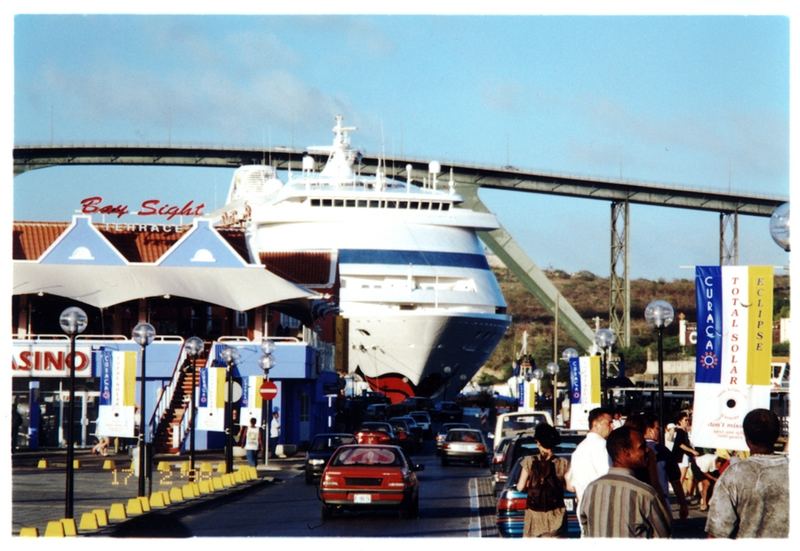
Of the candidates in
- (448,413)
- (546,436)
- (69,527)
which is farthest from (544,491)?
(448,413)

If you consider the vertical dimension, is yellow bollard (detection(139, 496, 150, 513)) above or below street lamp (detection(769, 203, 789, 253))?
below

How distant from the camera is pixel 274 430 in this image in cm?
4494

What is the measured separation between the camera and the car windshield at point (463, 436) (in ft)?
137

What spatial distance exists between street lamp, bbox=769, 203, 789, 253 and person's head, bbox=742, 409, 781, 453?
3.49 m

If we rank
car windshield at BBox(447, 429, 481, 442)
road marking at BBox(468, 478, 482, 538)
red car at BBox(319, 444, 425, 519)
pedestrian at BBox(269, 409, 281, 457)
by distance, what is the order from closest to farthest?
road marking at BBox(468, 478, 482, 538) → red car at BBox(319, 444, 425, 519) → car windshield at BBox(447, 429, 481, 442) → pedestrian at BBox(269, 409, 281, 457)

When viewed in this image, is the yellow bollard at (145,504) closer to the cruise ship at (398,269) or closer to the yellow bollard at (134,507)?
the yellow bollard at (134,507)

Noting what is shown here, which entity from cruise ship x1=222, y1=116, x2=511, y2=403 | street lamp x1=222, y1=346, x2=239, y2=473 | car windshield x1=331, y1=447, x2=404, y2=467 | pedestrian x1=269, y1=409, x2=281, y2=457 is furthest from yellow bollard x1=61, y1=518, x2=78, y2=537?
cruise ship x1=222, y1=116, x2=511, y2=403

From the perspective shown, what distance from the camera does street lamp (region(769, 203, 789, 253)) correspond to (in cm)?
1192

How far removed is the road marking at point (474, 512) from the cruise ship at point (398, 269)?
47.2 meters

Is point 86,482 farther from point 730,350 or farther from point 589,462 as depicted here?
point 589,462

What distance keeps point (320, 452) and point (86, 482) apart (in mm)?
4844

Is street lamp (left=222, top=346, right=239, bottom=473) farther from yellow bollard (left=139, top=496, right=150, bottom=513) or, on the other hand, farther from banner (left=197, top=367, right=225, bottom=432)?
yellow bollard (left=139, top=496, right=150, bottom=513)

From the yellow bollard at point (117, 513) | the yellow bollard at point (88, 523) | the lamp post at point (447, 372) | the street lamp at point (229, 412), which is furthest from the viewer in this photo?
the lamp post at point (447, 372)

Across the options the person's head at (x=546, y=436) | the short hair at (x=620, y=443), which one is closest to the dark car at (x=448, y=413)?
the person's head at (x=546, y=436)
